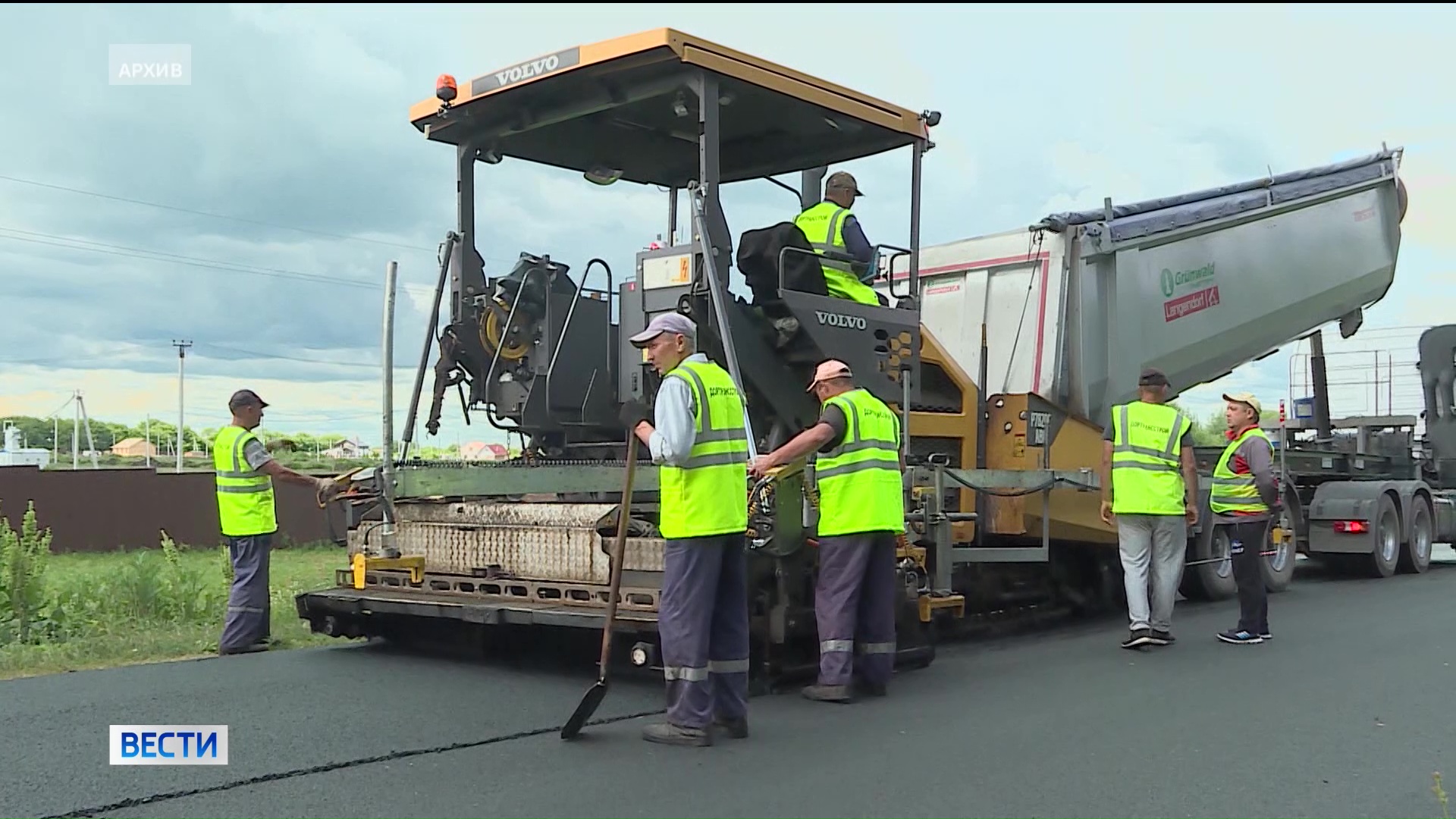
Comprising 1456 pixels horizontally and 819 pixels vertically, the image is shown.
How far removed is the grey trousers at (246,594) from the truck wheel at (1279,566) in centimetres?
840

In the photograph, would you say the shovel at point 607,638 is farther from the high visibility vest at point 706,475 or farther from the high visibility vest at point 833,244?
the high visibility vest at point 833,244

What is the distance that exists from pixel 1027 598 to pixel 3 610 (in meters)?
6.84

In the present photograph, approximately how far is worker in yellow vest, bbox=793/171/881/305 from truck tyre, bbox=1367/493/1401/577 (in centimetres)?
801

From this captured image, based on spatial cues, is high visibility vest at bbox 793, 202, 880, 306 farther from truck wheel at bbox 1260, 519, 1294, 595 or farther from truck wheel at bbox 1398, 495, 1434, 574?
truck wheel at bbox 1398, 495, 1434, 574

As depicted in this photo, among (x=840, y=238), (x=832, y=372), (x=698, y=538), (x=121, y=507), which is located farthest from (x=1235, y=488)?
(x=121, y=507)

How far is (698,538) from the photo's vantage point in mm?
4945

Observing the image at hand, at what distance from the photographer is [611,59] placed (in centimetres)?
586

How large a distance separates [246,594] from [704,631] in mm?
3636

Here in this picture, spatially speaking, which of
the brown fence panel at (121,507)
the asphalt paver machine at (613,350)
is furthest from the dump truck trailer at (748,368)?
the brown fence panel at (121,507)

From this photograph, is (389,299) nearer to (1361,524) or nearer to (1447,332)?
(1361,524)

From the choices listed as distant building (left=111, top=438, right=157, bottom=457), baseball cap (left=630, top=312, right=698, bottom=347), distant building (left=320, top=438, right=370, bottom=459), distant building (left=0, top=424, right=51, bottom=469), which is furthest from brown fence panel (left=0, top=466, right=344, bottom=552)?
distant building (left=111, top=438, right=157, bottom=457)

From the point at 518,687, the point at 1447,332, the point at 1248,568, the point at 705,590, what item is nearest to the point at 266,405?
the point at 518,687

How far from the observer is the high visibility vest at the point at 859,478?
579cm

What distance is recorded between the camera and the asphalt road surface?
13.4 feet
